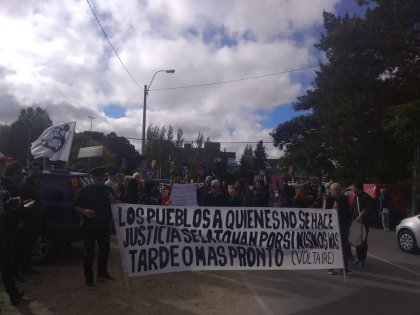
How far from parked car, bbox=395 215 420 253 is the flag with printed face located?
30.4ft

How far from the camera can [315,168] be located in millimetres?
45656

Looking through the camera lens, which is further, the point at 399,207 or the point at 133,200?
the point at 399,207

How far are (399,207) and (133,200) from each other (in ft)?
43.9

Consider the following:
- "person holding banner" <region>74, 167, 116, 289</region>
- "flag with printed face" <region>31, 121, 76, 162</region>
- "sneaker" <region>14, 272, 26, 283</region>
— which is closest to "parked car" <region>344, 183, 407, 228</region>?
"flag with printed face" <region>31, 121, 76, 162</region>

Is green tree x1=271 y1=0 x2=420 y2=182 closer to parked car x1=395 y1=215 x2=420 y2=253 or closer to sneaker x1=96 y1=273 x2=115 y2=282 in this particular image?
parked car x1=395 y1=215 x2=420 y2=253

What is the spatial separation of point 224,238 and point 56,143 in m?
7.67

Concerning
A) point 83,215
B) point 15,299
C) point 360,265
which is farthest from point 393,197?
point 15,299

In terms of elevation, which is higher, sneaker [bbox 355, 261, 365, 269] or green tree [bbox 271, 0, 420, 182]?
green tree [bbox 271, 0, 420, 182]

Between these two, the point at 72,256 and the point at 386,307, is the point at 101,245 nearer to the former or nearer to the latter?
the point at 72,256

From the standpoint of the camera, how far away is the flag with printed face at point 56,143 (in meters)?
13.4

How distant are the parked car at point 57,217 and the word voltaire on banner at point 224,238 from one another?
7.76 feet

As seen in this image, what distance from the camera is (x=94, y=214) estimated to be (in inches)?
275

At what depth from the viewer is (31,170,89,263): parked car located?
880 centimetres

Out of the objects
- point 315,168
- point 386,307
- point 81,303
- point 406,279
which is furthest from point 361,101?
point 81,303
